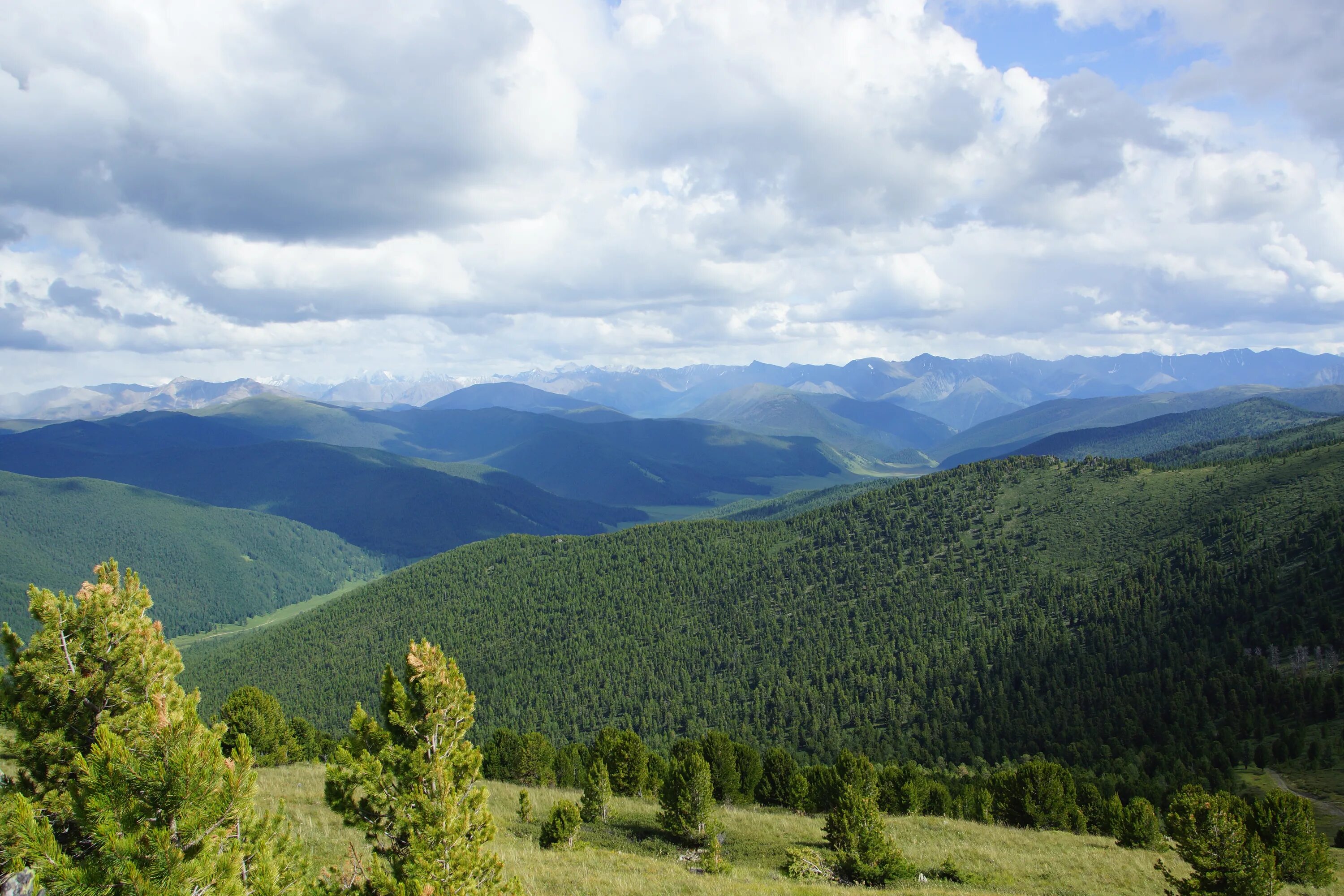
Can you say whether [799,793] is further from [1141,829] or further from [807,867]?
[807,867]

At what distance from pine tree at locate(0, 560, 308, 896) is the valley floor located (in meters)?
14.2

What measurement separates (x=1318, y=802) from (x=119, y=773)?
120m

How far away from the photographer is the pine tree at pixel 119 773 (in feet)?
41.5

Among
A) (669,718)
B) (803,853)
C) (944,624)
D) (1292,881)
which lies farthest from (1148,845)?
(944,624)

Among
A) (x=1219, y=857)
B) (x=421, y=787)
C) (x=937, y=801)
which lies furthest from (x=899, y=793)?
(x=421, y=787)

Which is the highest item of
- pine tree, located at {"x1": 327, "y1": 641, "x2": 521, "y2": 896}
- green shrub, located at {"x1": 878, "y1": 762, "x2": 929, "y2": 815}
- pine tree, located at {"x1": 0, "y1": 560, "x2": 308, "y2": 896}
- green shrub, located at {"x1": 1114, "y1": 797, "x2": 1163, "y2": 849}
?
pine tree, located at {"x1": 0, "y1": 560, "x2": 308, "y2": 896}

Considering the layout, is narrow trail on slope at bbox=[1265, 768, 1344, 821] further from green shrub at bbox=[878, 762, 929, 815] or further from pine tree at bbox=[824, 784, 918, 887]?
pine tree at bbox=[824, 784, 918, 887]

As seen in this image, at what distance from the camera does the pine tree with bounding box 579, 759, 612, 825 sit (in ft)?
170

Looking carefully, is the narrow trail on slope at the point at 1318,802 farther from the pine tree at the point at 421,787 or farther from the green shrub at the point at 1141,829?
the pine tree at the point at 421,787

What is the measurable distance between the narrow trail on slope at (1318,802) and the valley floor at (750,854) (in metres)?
30.6

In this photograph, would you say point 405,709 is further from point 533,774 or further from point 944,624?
point 944,624

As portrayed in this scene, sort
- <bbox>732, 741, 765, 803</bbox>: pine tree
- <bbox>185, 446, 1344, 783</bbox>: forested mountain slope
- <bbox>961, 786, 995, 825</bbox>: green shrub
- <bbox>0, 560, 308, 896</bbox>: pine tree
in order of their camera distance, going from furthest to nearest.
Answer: <bbox>185, 446, 1344, 783</bbox>: forested mountain slope
<bbox>732, 741, 765, 803</bbox>: pine tree
<bbox>961, 786, 995, 825</bbox>: green shrub
<bbox>0, 560, 308, 896</bbox>: pine tree

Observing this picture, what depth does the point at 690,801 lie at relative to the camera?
46781 millimetres

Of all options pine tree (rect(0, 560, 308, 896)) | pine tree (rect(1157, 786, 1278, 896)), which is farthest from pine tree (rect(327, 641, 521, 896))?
pine tree (rect(1157, 786, 1278, 896))
